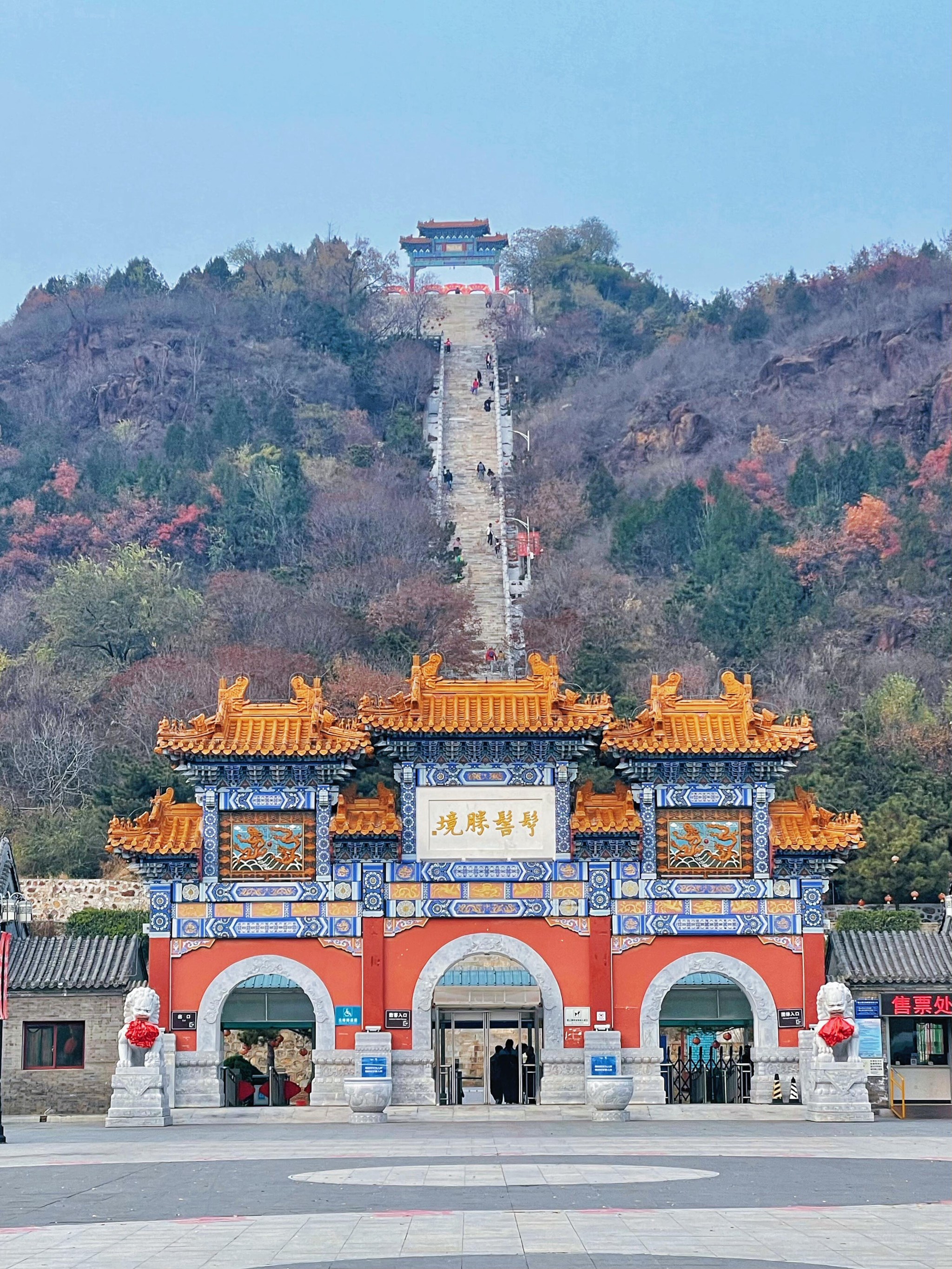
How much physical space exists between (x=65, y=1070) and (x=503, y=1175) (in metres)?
16.4

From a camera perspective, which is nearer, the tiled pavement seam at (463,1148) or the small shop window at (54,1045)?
the tiled pavement seam at (463,1148)

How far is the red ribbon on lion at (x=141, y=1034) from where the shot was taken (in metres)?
32.1

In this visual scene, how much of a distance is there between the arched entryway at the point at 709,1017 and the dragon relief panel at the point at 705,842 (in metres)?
1.63

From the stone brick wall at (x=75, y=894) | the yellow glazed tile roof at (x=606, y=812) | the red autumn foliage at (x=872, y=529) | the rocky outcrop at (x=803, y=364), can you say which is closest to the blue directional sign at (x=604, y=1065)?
the yellow glazed tile roof at (x=606, y=812)

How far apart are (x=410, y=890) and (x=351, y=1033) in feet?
9.15

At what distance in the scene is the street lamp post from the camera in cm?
2886

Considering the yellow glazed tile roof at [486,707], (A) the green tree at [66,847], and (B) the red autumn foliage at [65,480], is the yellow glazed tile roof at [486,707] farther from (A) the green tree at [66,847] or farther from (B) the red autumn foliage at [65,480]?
(B) the red autumn foliage at [65,480]

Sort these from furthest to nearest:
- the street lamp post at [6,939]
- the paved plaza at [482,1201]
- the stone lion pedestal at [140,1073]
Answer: the stone lion pedestal at [140,1073] → the street lamp post at [6,939] → the paved plaza at [482,1201]

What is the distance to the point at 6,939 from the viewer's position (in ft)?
98.4

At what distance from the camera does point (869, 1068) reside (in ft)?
113

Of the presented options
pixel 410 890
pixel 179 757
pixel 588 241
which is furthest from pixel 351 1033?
pixel 588 241

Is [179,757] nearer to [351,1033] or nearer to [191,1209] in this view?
[351,1033]

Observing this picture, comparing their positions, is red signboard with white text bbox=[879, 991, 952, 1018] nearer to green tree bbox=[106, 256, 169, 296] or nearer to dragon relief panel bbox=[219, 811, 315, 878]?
dragon relief panel bbox=[219, 811, 315, 878]

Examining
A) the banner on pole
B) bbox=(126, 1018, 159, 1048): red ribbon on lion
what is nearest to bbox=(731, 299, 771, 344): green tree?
bbox=(126, 1018, 159, 1048): red ribbon on lion
